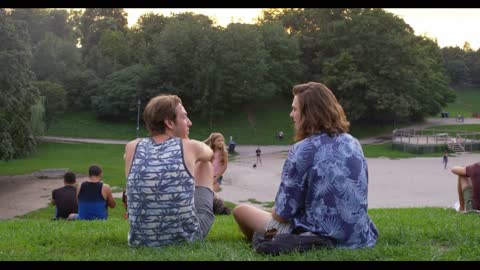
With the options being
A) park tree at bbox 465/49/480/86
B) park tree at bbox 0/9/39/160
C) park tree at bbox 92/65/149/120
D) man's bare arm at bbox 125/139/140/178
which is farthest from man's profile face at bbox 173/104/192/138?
park tree at bbox 465/49/480/86

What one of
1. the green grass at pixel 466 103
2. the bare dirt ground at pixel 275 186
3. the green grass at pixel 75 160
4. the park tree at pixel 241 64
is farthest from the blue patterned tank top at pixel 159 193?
the green grass at pixel 466 103

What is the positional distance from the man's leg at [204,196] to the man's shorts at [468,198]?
13.5ft

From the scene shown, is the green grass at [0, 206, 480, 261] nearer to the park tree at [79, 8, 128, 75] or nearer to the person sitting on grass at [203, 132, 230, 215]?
the person sitting on grass at [203, 132, 230, 215]

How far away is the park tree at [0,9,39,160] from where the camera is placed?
1005 inches

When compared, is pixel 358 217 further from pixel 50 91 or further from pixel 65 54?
pixel 65 54

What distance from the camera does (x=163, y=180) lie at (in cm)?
448

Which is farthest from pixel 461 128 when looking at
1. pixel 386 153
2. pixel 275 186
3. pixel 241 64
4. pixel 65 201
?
pixel 65 201

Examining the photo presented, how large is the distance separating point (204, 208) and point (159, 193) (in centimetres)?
71

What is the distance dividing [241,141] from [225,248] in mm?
43799

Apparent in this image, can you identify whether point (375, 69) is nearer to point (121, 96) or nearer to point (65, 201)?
point (121, 96)

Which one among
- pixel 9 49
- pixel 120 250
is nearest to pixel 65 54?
pixel 9 49

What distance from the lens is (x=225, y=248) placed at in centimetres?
461

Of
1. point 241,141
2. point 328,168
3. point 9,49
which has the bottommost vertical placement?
point 241,141
